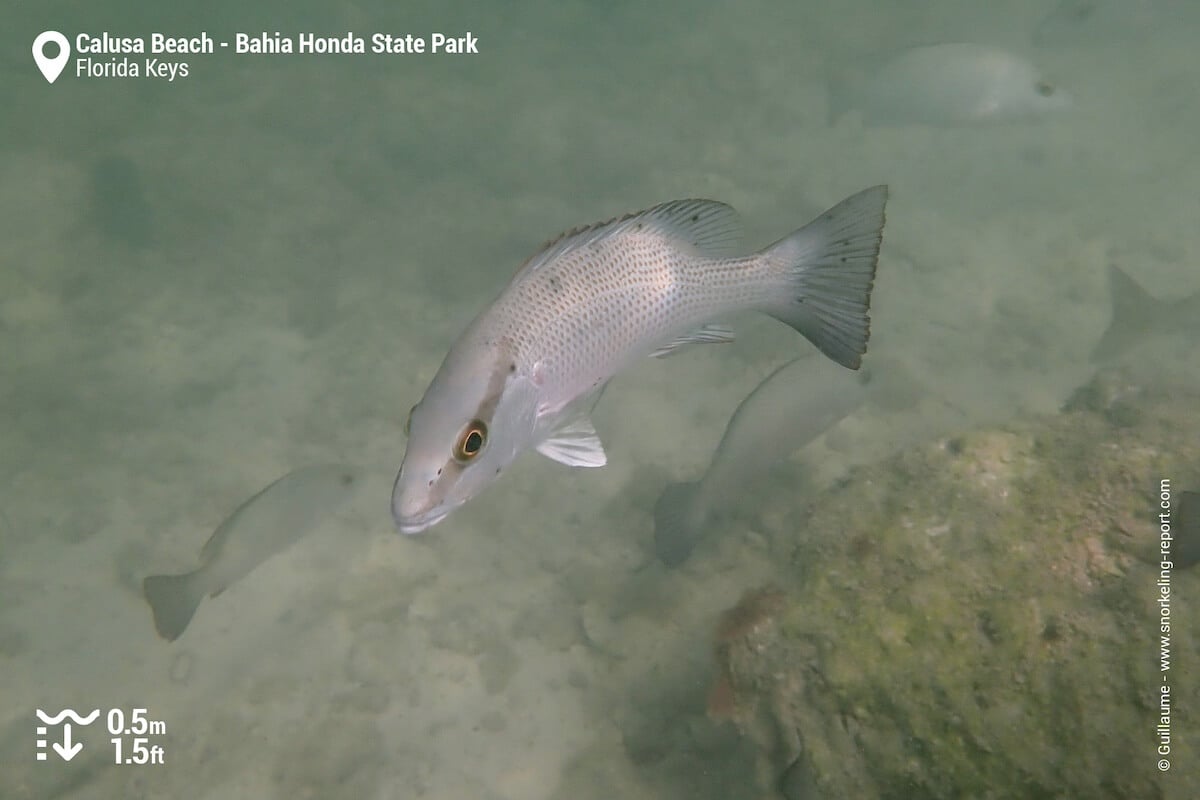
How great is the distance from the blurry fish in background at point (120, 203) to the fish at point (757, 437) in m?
8.75

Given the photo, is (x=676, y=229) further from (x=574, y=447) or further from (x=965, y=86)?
(x=965, y=86)

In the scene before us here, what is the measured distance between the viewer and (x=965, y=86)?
712 cm

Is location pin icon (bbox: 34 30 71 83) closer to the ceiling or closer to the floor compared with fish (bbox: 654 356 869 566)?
closer to the ceiling

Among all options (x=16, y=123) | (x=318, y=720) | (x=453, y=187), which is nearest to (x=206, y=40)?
(x=16, y=123)

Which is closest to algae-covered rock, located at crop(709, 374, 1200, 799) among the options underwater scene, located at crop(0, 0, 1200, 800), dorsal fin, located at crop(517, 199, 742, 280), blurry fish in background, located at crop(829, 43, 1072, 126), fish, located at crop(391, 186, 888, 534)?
underwater scene, located at crop(0, 0, 1200, 800)

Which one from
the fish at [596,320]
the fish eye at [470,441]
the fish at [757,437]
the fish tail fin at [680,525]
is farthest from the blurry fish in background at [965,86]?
the fish eye at [470,441]

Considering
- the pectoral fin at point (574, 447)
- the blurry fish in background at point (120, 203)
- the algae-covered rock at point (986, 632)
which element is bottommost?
the blurry fish in background at point (120, 203)

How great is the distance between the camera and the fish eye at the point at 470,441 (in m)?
2.00

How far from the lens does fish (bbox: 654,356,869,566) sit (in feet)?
12.6

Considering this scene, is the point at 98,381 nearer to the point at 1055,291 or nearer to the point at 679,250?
the point at 679,250

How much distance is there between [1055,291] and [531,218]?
6202 millimetres

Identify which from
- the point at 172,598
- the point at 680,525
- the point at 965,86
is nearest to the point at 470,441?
the point at 680,525

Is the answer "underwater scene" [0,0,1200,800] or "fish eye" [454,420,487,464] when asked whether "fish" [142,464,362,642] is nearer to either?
"underwater scene" [0,0,1200,800]

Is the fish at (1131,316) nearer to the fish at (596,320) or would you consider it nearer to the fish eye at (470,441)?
the fish at (596,320)
